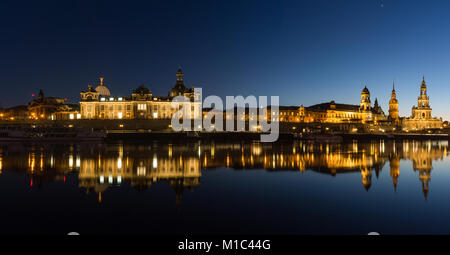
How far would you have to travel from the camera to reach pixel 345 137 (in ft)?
241

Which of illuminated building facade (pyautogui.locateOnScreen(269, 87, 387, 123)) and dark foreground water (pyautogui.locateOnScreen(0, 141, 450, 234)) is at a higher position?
illuminated building facade (pyautogui.locateOnScreen(269, 87, 387, 123))

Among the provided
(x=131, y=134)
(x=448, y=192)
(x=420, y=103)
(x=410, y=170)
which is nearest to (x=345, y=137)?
(x=131, y=134)

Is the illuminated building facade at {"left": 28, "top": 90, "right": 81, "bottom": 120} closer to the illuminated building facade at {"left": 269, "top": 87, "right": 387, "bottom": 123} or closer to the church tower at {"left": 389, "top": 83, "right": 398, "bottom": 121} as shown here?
the illuminated building facade at {"left": 269, "top": 87, "right": 387, "bottom": 123}

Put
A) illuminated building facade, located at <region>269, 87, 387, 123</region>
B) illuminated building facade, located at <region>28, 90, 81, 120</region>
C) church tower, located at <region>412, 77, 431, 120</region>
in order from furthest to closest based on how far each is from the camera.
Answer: church tower, located at <region>412, 77, 431, 120</region>
illuminated building facade, located at <region>269, 87, 387, 123</region>
illuminated building facade, located at <region>28, 90, 81, 120</region>

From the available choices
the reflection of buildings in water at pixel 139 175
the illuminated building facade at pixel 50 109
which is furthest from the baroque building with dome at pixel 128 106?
the reflection of buildings in water at pixel 139 175

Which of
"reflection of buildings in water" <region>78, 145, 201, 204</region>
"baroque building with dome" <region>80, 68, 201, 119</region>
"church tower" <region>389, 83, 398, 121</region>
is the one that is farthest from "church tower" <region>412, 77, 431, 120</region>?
"reflection of buildings in water" <region>78, 145, 201, 204</region>

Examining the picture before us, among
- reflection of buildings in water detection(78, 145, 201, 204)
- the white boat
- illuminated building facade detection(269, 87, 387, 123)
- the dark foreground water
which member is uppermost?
illuminated building facade detection(269, 87, 387, 123)

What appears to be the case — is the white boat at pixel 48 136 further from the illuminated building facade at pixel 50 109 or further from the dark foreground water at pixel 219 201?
the illuminated building facade at pixel 50 109

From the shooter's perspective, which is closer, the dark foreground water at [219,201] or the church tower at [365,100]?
the dark foreground water at [219,201]

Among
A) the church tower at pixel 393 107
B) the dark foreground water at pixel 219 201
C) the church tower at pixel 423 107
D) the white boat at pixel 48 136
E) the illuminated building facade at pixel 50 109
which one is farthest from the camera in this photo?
the church tower at pixel 393 107

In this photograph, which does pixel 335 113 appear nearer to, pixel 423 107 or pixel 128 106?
pixel 423 107

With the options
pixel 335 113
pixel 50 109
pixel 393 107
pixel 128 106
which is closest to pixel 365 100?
pixel 335 113
